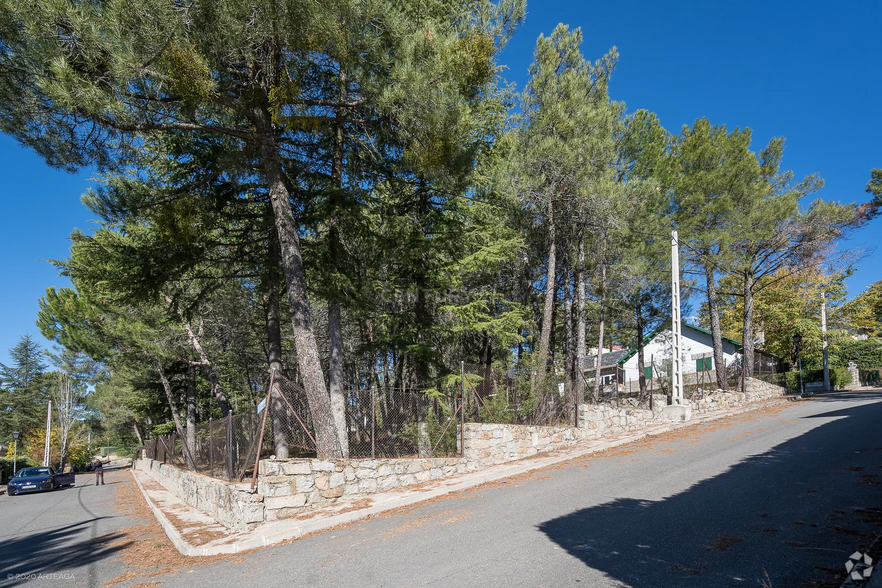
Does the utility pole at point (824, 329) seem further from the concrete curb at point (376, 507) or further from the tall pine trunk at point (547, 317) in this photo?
the concrete curb at point (376, 507)

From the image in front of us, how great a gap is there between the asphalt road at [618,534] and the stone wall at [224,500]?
3.85 feet

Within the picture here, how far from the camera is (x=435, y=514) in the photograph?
8352 mm

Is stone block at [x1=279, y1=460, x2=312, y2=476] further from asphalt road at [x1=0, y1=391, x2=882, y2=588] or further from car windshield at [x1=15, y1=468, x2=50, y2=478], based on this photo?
car windshield at [x1=15, y1=468, x2=50, y2=478]

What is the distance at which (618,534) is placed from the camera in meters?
6.04

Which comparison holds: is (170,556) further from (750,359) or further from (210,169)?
(750,359)

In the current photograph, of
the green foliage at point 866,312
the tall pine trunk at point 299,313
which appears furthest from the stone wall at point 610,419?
the green foliage at point 866,312

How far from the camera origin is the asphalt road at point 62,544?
737cm

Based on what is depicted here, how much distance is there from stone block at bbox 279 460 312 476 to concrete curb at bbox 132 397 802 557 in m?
0.80

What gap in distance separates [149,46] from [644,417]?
59.5 ft

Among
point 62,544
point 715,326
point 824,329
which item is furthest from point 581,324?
point 824,329

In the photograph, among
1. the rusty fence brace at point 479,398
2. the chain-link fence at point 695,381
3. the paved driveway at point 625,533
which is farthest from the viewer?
the chain-link fence at point 695,381

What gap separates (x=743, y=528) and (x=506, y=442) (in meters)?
7.54

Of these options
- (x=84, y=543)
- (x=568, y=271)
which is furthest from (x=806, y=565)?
(x=568, y=271)

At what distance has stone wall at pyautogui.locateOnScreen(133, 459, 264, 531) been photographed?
843 cm
